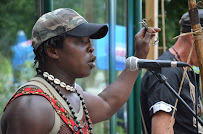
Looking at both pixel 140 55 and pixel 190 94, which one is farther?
pixel 190 94

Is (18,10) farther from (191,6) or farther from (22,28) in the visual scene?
(191,6)

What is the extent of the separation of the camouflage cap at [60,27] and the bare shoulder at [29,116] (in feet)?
1.08

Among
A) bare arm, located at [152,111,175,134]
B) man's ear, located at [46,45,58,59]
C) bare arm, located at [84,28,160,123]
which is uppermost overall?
man's ear, located at [46,45,58,59]

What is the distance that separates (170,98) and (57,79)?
2.84 ft

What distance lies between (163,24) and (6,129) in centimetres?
164

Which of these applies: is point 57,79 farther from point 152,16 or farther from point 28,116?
point 152,16

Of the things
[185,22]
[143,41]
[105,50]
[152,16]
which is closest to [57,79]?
[143,41]

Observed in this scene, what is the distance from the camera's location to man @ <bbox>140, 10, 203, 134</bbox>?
236 cm

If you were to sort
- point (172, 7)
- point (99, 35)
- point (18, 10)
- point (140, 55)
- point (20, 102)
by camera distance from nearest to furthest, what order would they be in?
point (20, 102) → point (99, 35) → point (140, 55) → point (172, 7) → point (18, 10)

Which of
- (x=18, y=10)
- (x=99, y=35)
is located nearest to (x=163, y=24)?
(x=99, y=35)

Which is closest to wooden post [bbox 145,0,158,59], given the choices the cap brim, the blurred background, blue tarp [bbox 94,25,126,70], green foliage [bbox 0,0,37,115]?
the blurred background

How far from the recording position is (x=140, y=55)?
2230 mm

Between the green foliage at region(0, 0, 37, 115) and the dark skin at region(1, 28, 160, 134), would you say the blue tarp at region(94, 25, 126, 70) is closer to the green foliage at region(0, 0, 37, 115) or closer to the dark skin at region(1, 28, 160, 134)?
the dark skin at region(1, 28, 160, 134)

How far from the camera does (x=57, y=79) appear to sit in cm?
189
